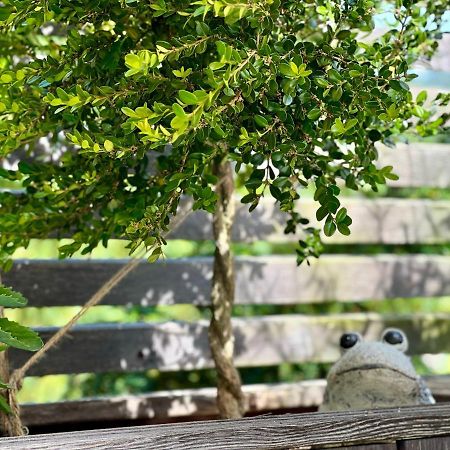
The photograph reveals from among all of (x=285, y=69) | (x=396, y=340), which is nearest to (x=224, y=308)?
(x=396, y=340)

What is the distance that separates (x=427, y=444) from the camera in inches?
53.8

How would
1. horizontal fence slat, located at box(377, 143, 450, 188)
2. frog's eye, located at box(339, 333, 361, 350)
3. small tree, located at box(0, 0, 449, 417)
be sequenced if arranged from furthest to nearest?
horizontal fence slat, located at box(377, 143, 450, 188)
frog's eye, located at box(339, 333, 361, 350)
small tree, located at box(0, 0, 449, 417)

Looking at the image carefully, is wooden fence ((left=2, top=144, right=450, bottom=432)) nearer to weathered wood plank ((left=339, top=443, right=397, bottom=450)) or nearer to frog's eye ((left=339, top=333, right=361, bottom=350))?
frog's eye ((left=339, top=333, right=361, bottom=350))

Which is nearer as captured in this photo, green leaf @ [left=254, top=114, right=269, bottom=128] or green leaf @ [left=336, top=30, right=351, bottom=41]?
green leaf @ [left=254, top=114, right=269, bottom=128]

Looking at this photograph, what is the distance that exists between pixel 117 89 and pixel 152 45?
0.26m

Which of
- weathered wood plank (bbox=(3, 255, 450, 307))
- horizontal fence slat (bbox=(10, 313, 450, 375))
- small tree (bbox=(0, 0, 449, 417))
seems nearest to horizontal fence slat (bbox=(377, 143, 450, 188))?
weathered wood plank (bbox=(3, 255, 450, 307))

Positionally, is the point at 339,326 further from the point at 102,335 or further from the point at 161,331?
the point at 102,335

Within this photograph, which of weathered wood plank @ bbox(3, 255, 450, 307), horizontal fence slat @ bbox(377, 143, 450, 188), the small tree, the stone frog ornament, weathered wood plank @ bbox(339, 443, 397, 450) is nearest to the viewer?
the small tree

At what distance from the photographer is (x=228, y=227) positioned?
1857mm

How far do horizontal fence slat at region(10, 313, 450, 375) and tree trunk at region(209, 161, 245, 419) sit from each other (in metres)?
0.47

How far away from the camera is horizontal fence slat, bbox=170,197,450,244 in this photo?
7.81ft

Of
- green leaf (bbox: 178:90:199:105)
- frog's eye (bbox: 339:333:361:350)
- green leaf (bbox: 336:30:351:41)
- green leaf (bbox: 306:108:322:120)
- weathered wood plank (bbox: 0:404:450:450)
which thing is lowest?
weathered wood plank (bbox: 0:404:450:450)

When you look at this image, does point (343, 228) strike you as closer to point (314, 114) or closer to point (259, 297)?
point (314, 114)

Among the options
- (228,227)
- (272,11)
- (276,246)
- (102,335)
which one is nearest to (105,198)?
(228,227)
